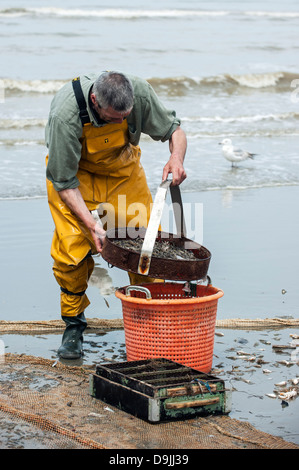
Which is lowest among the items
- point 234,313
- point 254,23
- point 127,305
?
point 234,313

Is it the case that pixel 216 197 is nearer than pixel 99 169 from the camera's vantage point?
No

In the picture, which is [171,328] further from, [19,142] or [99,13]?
[99,13]

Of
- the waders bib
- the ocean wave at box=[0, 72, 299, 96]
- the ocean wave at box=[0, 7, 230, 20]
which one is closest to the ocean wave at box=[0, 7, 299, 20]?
the ocean wave at box=[0, 7, 230, 20]

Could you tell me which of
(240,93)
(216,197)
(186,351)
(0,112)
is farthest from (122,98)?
(240,93)

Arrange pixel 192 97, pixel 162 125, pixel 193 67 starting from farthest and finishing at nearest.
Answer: pixel 193 67 → pixel 192 97 → pixel 162 125

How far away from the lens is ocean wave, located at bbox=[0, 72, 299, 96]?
19.2m

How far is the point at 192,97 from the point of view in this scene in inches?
765

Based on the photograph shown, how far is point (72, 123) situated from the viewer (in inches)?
180

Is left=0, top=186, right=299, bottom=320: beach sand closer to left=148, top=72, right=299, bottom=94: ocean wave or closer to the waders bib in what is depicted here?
the waders bib

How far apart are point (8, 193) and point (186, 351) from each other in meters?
6.15

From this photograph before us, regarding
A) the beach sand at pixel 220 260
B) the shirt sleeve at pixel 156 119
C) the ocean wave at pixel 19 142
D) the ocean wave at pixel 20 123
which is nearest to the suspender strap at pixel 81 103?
the shirt sleeve at pixel 156 119

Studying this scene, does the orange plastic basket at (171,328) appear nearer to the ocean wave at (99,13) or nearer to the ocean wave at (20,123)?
the ocean wave at (20,123)

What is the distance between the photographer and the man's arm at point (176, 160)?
15.0 ft

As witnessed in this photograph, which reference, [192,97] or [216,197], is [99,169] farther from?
[192,97]
